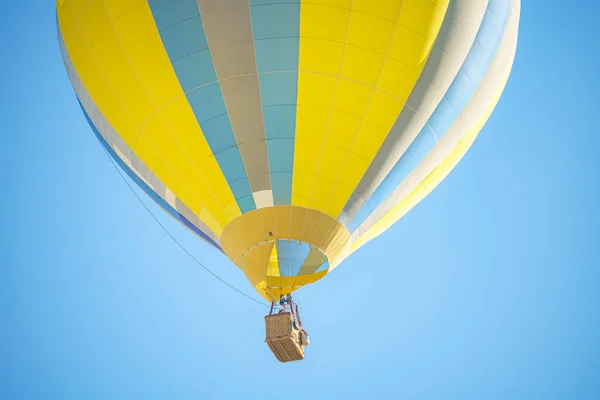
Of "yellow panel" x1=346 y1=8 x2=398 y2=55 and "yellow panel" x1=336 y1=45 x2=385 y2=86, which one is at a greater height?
"yellow panel" x1=346 y1=8 x2=398 y2=55

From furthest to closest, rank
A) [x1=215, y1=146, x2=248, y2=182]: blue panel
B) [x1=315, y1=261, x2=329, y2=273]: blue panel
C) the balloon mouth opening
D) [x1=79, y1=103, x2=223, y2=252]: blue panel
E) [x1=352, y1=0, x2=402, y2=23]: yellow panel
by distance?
[x1=79, y1=103, x2=223, y2=252]: blue panel → [x1=315, y1=261, x2=329, y2=273]: blue panel → the balloon mouth opening → [x1=215, y1=146, x2=248, y2=182]: blue panel → [x1=352, y1=0, x2=402, y2=23]: yellow panel

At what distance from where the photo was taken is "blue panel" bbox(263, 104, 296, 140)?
8273 millimetres

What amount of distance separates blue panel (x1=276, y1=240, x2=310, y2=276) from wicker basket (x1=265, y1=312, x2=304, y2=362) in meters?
0.58

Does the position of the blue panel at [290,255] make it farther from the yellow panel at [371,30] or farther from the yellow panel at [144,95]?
the yellow panel at [371,30]

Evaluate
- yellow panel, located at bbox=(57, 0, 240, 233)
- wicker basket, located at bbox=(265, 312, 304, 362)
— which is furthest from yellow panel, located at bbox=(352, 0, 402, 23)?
wicker basket, located at bbox=(265, 312, 304, 362)

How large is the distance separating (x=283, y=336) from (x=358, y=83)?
3332mm

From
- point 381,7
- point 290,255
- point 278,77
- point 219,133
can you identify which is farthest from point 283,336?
point 381,7

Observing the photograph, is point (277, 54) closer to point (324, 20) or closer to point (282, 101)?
point (282, 101)

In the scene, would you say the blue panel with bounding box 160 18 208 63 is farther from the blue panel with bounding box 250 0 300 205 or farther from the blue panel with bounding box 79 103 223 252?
the blue panel with bounding box 79 103 223 252

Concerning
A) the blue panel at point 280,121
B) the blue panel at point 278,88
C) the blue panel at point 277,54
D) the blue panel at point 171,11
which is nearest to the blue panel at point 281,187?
the blue panel at point 280,121

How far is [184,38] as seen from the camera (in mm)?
8086

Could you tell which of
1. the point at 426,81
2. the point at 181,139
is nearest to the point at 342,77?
the point at 426,81

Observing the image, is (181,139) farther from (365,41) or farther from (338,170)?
(365,41)

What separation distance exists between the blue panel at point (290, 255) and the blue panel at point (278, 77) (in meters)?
0.58
